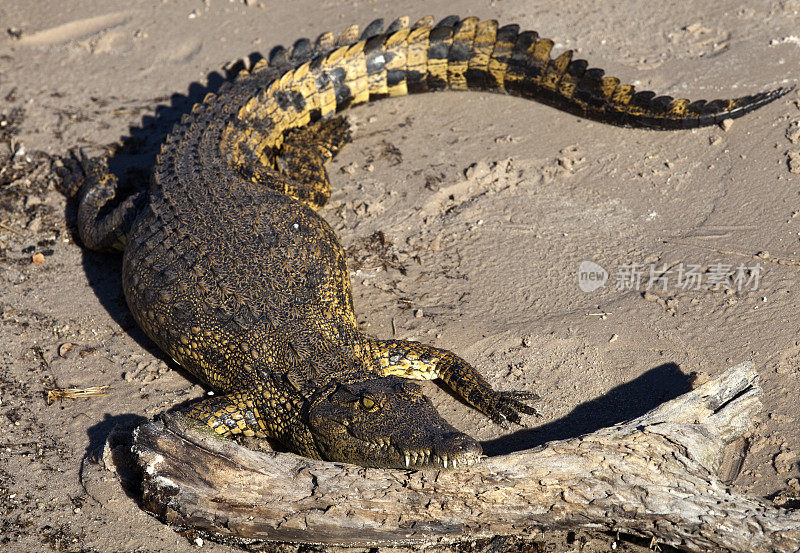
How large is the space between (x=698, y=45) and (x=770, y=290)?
2893mm

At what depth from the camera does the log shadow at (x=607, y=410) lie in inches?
156

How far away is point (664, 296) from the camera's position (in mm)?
4527

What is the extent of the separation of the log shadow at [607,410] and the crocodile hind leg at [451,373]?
0.11 m

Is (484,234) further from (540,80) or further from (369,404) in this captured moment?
(369,404)

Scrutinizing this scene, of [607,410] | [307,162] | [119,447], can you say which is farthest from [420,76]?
[119,447]

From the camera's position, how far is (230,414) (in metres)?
4.04

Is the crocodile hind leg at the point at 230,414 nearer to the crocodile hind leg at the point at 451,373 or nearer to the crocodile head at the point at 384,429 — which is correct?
the crocodile head at the point at 384,429

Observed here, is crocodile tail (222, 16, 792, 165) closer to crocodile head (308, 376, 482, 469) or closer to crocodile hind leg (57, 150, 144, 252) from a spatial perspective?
crocodile hind leg (57, 150, 144, 252)

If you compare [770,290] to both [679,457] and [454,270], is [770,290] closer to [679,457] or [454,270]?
[679,457]

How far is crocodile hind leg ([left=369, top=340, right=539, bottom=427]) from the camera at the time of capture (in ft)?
13.3

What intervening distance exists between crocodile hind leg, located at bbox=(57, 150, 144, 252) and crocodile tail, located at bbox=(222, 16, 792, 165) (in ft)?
3.35

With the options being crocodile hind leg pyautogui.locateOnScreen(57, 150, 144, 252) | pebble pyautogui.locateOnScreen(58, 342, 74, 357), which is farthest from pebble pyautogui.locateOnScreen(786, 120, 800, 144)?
pebble pyautogui.locateOnScreen(58, 342, 74, 357)

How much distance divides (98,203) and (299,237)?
6.61 ft

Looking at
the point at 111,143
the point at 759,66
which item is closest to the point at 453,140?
the point at 759,66
